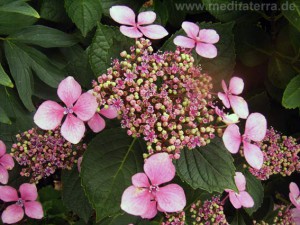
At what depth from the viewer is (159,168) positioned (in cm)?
85

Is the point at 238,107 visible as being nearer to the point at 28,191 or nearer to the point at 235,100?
the point at 235,100

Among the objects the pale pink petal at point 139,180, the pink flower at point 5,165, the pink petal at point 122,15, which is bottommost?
the pink flower at point 5,165

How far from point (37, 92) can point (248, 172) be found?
0.65m

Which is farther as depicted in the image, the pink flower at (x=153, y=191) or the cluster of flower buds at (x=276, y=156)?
the cluster of flower buds at (x=276, y=156)

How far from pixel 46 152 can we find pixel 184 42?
0.41 meters

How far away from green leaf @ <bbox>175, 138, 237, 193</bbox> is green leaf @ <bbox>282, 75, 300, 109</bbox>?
270mm

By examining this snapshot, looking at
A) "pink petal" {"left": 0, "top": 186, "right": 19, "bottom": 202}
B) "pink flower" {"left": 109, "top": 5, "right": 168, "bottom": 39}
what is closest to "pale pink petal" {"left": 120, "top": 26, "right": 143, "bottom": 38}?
"pink flower" {"left": 109, "top": 5, "right": 168, "bottom": 39}

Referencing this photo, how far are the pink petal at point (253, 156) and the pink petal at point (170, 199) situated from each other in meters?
0.17

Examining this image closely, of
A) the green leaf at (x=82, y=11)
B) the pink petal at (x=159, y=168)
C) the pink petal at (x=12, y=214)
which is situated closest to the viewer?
the pink petal at (x=159, y=168)

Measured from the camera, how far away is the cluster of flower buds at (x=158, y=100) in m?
0.84

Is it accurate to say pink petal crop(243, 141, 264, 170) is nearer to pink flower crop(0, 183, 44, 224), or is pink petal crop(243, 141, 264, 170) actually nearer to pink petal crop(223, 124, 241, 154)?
pink petal crop(223, 124, 241, 154)

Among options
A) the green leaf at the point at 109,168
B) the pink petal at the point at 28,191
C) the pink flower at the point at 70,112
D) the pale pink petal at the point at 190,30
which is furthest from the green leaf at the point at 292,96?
the pink petal at the point at 28,191

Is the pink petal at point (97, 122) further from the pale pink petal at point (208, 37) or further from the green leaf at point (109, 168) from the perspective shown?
the pale pink petal at point (208, 37)

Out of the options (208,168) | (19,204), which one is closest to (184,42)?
(208,168)
